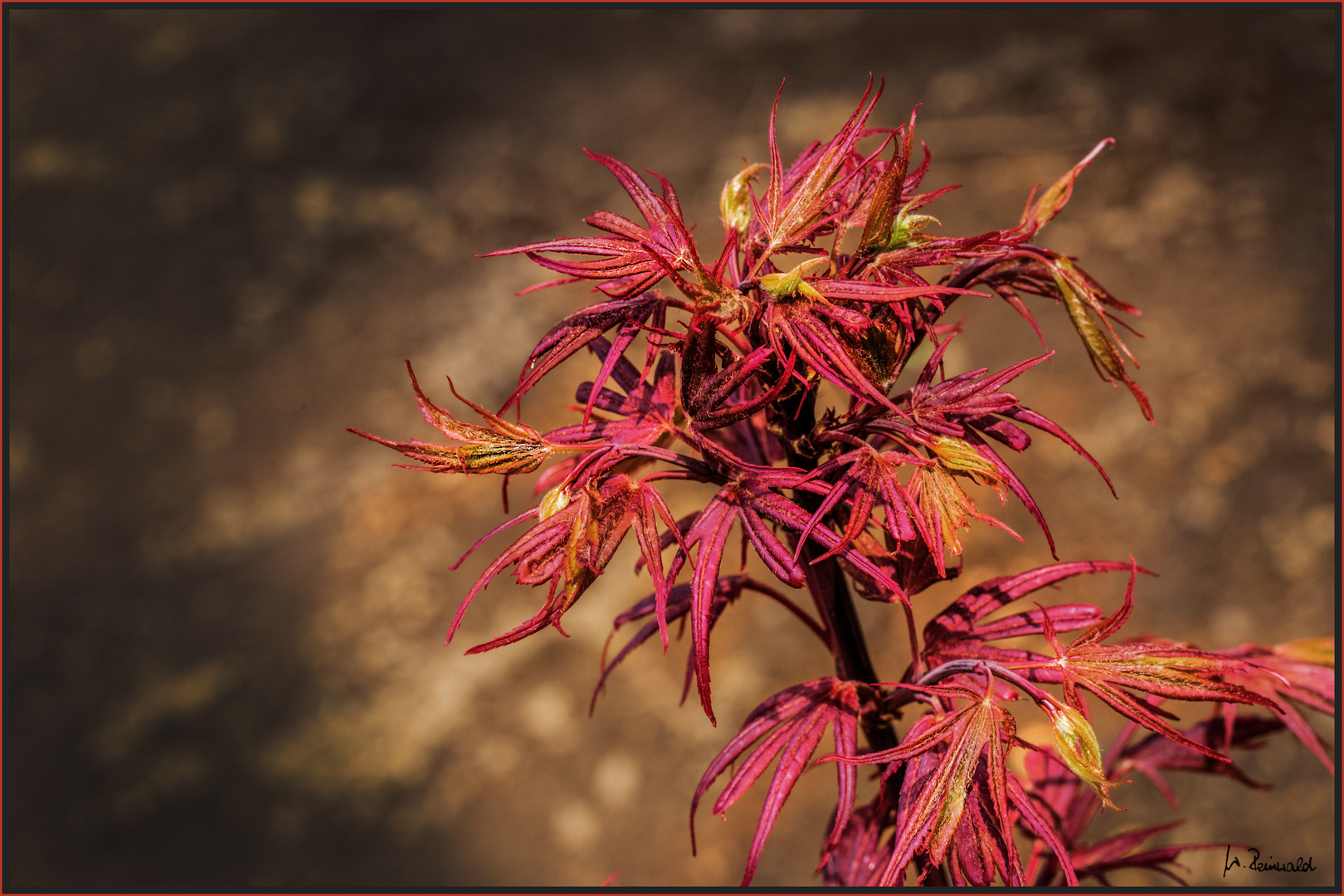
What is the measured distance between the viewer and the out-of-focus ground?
1.58 m

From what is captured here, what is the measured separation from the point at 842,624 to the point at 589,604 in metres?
1.18

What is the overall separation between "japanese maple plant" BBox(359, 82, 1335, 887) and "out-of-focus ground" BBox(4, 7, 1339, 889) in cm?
110

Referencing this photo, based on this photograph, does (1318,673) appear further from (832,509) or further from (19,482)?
(19,482)

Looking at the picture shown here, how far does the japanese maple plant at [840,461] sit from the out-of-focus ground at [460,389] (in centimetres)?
110

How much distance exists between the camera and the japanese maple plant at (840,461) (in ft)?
1.44

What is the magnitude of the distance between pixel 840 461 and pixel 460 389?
1663 mm

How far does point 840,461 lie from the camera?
0.47m
